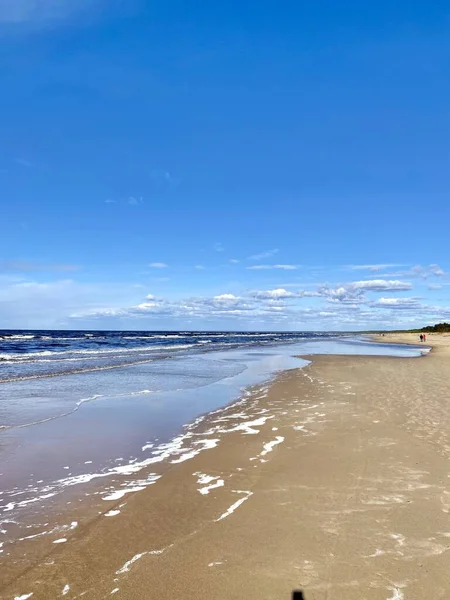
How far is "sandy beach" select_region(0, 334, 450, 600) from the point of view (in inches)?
165

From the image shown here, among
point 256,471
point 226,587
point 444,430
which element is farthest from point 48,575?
point 444,430

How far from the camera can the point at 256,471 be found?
762 cm

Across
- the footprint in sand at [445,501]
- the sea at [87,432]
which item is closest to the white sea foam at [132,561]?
the sea at [87,432]

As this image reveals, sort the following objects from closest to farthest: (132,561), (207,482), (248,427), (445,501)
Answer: (132,561)
(445,501)
(207,482)
(248,427)

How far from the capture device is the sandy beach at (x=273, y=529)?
418 cm

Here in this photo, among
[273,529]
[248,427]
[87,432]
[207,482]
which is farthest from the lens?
[248,427]

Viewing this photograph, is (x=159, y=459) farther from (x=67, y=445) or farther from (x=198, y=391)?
(x=198, y=391)

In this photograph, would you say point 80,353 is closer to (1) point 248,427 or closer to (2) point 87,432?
(2) point 87,432

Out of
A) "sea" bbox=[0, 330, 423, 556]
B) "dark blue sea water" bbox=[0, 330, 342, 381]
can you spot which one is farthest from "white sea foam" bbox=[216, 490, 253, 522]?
"dark blue sea water" bbox=[0, 330, 342, 381]

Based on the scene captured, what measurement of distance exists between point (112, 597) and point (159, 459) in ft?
14.9

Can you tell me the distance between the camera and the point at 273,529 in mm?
5301

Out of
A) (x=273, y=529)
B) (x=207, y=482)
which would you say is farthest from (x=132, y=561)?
(x=207, y=482)

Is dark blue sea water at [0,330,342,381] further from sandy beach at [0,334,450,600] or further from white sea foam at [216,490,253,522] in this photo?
white sea foam at [216,490,253,522]

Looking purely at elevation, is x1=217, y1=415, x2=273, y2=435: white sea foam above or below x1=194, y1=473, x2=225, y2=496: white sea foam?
below
